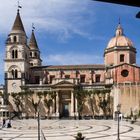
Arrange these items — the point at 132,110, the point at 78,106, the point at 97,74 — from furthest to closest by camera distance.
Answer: the point at 97,74 → the point at 78,106 → the point at 132,110

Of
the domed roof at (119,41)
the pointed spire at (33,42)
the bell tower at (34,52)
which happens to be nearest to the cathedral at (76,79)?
the domed roof at (119,41)

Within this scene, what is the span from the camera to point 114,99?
6719 cm

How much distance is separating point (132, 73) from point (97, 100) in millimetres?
7804

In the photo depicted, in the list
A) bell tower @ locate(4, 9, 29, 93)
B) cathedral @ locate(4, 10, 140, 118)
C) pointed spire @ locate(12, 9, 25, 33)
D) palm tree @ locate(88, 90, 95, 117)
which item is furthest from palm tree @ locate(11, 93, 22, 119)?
palm tree @ locate(88, 90, 95, 117)

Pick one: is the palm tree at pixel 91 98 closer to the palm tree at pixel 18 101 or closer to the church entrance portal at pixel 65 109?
the church entrance portal at pixel 65 109

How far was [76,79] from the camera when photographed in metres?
69.4

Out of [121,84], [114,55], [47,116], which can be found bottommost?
[47,116]

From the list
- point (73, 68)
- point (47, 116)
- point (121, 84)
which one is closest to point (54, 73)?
point (73, 68)

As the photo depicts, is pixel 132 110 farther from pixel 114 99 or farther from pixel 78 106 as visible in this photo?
pixel 78 106

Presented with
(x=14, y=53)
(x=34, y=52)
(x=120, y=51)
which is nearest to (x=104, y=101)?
(x=120, y=51)

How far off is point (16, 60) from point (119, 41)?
19.4 meters

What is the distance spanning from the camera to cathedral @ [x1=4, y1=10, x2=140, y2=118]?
67.4 m

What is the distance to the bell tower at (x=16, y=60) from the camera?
71312mm

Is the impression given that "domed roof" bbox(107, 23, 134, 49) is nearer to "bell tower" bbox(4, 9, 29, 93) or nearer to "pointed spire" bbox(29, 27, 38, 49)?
"bell tower" bbox(4, 9, 29, 93)
